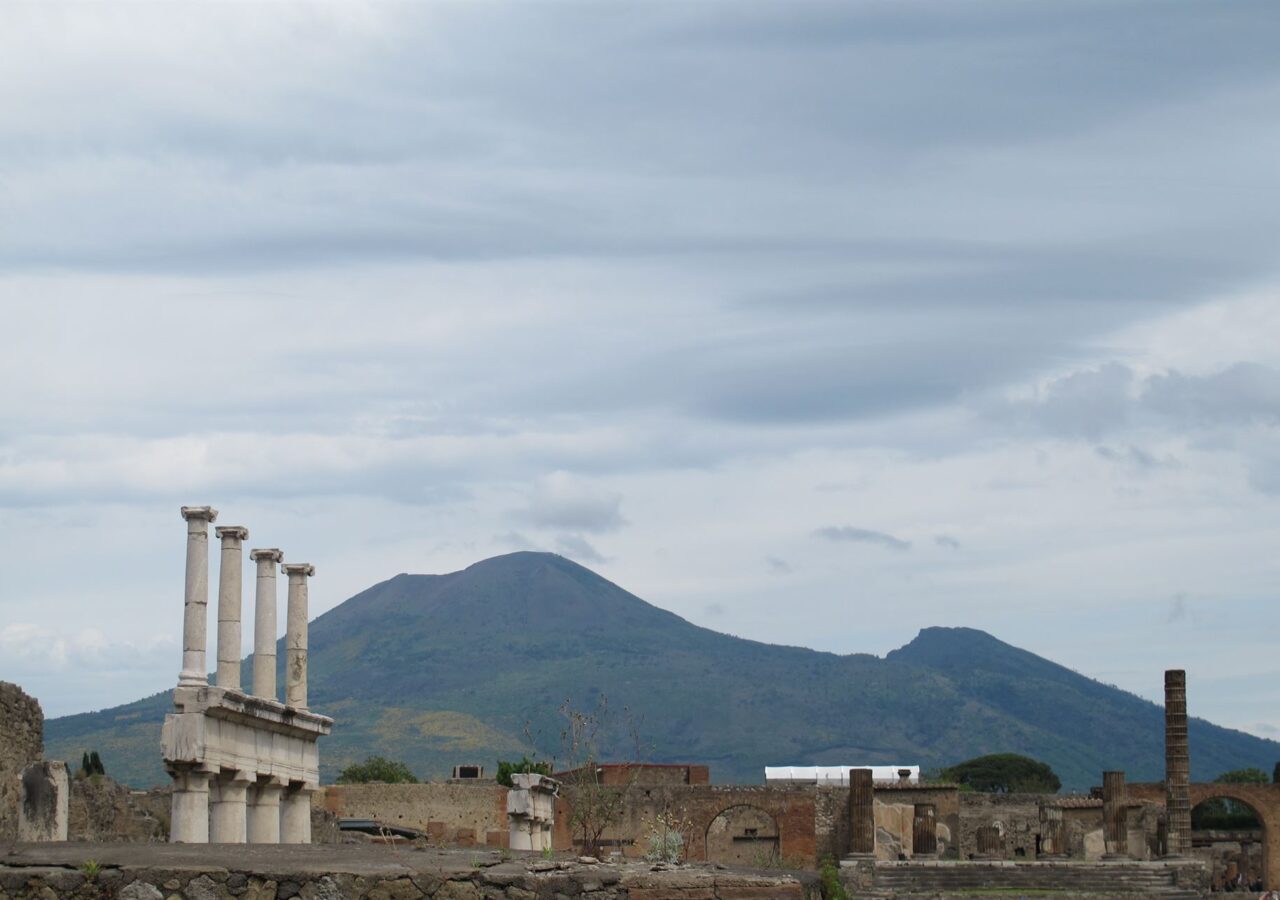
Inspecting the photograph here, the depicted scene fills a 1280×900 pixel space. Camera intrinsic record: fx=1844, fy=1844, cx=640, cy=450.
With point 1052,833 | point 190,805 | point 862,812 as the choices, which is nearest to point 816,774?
point 1052,833

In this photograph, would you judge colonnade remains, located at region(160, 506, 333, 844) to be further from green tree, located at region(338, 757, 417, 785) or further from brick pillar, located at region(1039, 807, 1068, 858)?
green tree, located at region(338, 757, 417, 785)

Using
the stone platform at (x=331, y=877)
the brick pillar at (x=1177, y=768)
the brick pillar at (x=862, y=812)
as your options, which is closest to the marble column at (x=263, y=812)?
the stone platform at (x=331, y=877)

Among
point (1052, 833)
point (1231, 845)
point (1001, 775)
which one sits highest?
point (1052, 833)

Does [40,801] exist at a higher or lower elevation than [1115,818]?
higher

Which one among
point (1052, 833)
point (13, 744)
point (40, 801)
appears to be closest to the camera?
point (40, 801)

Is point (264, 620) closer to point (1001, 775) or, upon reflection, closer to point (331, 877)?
point (331, 877)

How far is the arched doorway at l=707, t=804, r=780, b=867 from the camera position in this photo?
5616 centimetres

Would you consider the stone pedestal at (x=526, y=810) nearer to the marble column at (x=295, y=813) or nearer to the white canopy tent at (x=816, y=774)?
the marble column at (x=295, y=813)

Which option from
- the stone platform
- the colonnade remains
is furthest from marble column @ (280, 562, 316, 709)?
the stone platform

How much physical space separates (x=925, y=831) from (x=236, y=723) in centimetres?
3682

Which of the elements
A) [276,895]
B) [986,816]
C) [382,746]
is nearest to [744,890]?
[276,895]

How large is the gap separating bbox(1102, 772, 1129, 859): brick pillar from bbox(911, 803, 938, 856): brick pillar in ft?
16.7

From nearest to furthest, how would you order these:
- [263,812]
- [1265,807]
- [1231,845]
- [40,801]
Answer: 1. [40,801]
2. [263,812]
3. [1265,807]
4. [1231,845]

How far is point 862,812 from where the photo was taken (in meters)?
54.3
